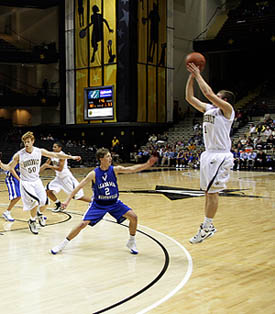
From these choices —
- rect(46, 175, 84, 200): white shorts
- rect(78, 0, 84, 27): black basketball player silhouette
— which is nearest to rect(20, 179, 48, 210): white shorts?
rect(46, 175, 84, 200): white shorts

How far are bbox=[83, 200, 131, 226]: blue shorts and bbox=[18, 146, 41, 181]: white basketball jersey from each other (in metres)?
1.73

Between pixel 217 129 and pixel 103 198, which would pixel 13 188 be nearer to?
pixel 103 198

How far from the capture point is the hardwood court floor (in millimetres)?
3652

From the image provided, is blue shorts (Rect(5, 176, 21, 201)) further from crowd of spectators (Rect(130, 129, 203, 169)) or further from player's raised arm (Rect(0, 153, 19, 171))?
crowd of spectators (Rect(130, 129, 203, 169))

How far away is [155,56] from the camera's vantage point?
26.8m

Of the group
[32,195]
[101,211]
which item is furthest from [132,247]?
[32,195]

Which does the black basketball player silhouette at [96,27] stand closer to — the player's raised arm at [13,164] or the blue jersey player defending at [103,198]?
the player's raised arm at [13,164]

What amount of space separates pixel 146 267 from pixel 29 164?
9.24ft

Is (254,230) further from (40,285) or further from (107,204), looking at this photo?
(40,285)

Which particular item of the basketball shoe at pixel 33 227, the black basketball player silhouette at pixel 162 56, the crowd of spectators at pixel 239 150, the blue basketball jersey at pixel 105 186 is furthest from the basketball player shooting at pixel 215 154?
the black basketball player silhouette at pixel 162 56

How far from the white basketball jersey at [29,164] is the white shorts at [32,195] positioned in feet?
0.32

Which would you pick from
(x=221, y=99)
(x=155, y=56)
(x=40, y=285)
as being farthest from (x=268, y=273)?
(x=155, y=56)

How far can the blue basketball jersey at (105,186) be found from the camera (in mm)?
5293

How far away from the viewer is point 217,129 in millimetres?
4930
